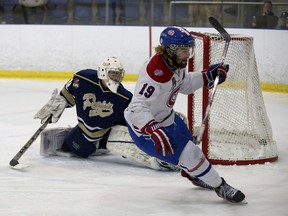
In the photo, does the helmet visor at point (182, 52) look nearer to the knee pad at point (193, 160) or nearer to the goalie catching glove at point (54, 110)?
the knee pad at point (193, 160)

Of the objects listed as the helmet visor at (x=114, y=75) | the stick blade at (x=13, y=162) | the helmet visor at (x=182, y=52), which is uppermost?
the helmet visor at (x=182, y=52)

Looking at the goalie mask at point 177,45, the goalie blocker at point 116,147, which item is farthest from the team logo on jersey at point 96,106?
the goalie mask at point 177,45

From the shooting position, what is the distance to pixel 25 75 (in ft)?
28.8

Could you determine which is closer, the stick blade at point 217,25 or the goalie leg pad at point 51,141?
the stick blade at point 217,25

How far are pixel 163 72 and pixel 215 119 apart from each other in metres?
1.20

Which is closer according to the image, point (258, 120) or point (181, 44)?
point (181, 44)

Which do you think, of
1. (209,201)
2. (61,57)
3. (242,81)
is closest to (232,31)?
(61,57)

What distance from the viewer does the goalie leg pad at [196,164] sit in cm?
346

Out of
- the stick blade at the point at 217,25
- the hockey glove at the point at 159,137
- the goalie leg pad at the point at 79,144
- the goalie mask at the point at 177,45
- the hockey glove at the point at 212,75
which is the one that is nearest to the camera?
the hockey glove at the point at 159,137

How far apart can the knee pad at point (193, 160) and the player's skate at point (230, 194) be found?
0.13m

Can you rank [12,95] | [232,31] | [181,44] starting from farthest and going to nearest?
→ 1. [232,31]
2. [12,95]
3. [181,44]

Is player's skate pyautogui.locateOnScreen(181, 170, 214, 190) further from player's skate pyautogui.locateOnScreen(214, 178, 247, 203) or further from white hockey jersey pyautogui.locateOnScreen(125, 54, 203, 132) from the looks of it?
white hockey jersey pyautogui.locateOnScreen(125, 54, 203, 132)

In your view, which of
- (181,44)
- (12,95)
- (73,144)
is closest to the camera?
(181,44)

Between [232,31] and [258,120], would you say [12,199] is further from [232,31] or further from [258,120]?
[232,31]
